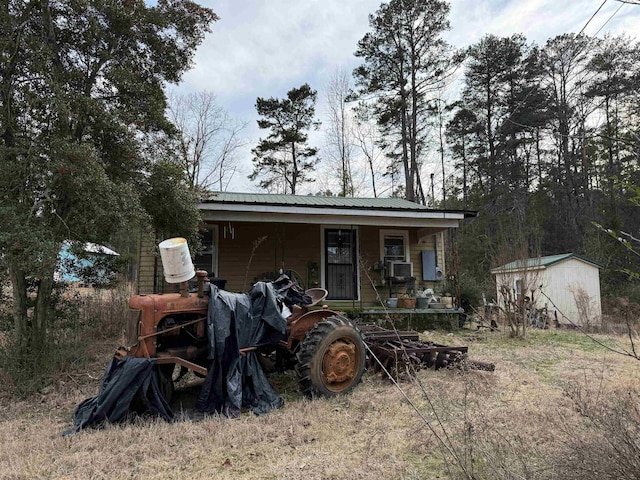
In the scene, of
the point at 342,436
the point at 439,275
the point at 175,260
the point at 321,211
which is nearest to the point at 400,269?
the point at 439,275

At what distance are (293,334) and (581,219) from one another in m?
24.5

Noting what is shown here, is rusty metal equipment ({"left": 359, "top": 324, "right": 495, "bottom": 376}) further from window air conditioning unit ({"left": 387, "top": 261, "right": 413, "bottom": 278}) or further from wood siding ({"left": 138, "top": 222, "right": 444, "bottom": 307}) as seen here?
window air conditioning unit ({"left": 387, "top": 261, "right": 413, "bottom": 278})

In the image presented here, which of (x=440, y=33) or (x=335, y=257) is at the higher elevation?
(x=440, y=33)

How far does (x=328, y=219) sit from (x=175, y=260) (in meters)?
5.99

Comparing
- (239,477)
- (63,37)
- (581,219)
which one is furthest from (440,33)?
(239,477)

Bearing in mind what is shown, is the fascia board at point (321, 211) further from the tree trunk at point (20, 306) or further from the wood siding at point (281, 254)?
the tree trunk at point (20, 306)

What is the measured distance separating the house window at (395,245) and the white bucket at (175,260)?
8547 millimetres

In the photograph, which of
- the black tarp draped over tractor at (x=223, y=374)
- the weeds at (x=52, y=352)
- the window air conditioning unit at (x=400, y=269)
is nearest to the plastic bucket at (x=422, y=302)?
the window air conditioning unit at (x=400, y=269)

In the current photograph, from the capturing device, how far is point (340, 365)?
4.68 meters

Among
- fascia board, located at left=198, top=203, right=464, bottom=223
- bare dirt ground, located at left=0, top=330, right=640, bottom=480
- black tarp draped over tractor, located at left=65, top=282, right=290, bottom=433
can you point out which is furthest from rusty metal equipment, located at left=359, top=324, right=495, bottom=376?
fascia board, located at left=198, top=203, right=464, bottom=223

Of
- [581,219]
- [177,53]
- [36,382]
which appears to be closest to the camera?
[36,382]

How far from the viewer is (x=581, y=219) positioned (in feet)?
78.5

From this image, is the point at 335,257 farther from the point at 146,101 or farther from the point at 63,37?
the point at 63,37

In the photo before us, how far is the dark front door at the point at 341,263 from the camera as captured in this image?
11.5 metres
